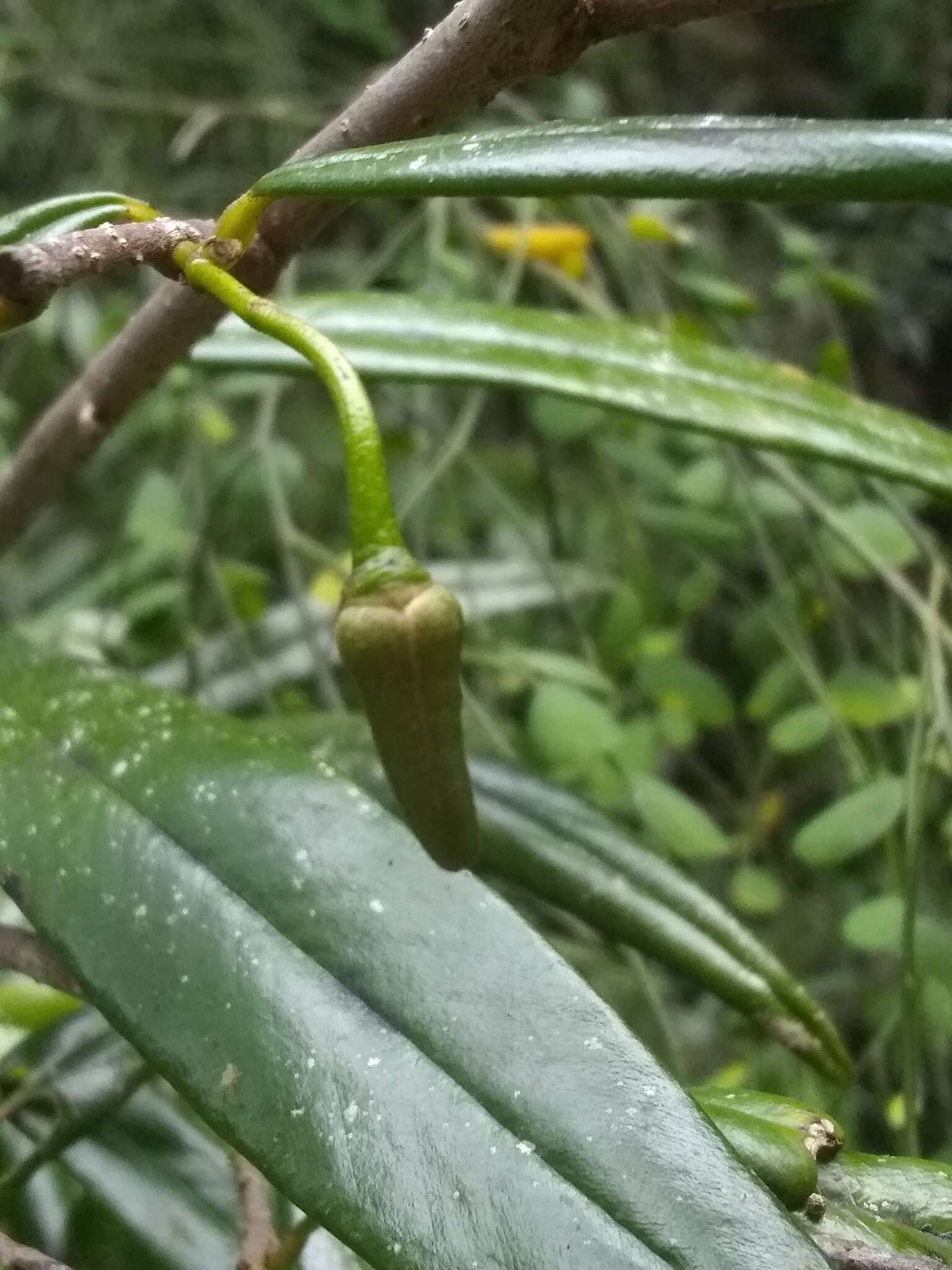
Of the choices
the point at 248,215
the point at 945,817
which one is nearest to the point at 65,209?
the point at 248,215

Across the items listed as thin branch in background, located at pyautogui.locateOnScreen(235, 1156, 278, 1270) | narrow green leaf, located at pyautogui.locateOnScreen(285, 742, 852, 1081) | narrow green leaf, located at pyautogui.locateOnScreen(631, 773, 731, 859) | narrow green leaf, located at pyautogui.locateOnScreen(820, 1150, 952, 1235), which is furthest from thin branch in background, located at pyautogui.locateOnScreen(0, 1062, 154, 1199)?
narrow green leaf, located at pyautogui.locateOnScreen(631, 773, 731, 859)

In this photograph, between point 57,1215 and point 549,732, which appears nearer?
point 57,1215

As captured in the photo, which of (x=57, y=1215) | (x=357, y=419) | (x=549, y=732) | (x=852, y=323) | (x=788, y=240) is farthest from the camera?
(x=852, y=323)

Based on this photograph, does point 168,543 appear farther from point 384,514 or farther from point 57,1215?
point 384,514

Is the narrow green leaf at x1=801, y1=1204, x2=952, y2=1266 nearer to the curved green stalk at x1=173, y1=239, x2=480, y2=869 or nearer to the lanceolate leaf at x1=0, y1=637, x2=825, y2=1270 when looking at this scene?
the lanceolate leaf at x1=0, y1=637, x2=825, y2=1270

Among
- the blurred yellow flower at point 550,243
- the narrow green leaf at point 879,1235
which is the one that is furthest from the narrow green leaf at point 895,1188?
the blurred yellow flower at point 550,243
